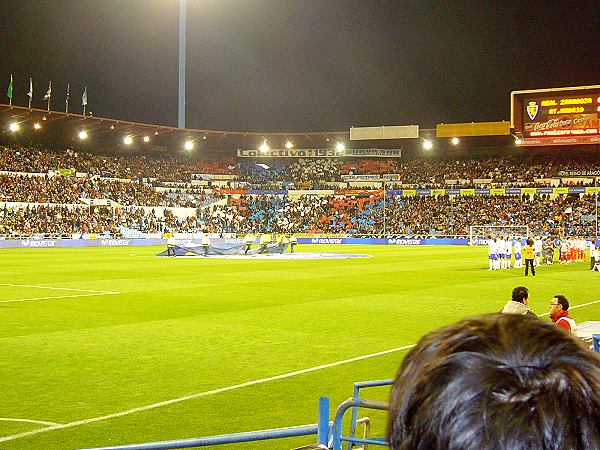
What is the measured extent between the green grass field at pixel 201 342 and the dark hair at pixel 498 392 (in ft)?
21.3

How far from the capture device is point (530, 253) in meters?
29.6

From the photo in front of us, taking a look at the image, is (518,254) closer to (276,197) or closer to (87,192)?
(87,192)

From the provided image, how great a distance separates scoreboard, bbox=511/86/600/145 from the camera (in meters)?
46.2

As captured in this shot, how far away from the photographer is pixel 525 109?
157 ft

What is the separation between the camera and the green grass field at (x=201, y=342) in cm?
806

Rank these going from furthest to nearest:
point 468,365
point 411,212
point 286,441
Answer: point 411,212
point 286,441
point 468,365

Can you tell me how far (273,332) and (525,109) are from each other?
38.0 meters

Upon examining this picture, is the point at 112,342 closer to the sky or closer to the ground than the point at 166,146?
closer to the ground

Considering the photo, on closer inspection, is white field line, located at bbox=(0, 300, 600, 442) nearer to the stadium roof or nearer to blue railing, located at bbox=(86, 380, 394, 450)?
blue railing, located at bbox=(86, 380, 394, 450)

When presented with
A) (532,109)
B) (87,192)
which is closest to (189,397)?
(532,109)

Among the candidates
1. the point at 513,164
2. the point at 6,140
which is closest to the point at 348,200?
the point at 513,164

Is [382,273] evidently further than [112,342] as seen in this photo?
Yes

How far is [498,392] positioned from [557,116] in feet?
161

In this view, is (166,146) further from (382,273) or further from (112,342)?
(112,342)
